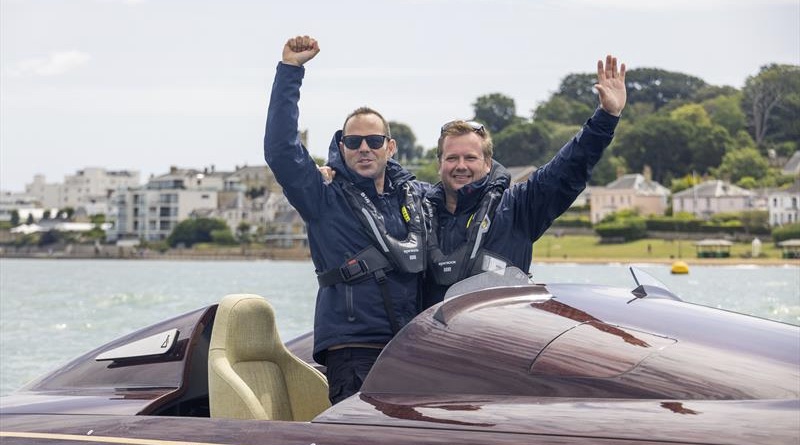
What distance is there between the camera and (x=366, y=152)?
15.0 feet

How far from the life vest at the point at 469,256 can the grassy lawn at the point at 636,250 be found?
11805cm

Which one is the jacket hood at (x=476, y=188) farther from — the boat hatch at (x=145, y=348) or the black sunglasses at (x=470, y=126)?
the boat hatch at (x=145, y=348)

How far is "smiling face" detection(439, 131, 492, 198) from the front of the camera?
4688 millimetres

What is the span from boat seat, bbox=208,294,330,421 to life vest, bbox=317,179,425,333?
1.02ft

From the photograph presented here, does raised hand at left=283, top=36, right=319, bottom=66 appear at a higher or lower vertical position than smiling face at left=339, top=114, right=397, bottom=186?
higher

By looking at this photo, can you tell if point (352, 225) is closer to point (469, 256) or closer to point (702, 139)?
point (469, 256)

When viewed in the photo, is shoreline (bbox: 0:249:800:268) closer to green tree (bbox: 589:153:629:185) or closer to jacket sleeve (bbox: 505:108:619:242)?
green tree (bbox: 589:153:629:185)

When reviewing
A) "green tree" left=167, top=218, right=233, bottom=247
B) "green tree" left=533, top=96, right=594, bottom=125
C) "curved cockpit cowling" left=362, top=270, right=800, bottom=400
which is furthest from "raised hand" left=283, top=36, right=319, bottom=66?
"green tree" left=533, top=96, right=594, bottom=125

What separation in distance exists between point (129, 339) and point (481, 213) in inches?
61.6

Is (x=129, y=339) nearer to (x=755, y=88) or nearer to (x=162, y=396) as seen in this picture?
(x=162, y=396)

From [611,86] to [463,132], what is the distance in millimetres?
578

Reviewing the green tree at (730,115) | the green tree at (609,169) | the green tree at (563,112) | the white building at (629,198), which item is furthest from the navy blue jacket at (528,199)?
the green tree at (563,112)

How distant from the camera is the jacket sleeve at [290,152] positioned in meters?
4.51

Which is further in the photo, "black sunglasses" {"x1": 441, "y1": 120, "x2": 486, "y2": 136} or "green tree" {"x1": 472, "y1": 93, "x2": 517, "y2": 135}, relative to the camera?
"green tree" {"x1": 472, "y1": 93, "x2": 517, "y2": 135}
